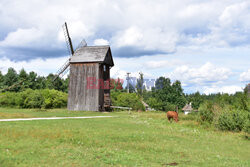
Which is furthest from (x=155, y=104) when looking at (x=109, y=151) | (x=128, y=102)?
(x=109, y=151)

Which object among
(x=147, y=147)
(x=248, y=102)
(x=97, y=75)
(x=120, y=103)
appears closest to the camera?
(x=147, y=147)

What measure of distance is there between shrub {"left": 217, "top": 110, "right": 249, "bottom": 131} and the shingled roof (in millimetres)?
25533

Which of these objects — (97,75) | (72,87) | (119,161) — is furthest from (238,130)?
(72,87)

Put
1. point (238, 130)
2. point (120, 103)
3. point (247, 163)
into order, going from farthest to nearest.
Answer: point (120, 103) → point (238, 130) → point (247, 163)

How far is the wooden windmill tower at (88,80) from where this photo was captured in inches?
1635

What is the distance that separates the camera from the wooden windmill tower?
41.5m

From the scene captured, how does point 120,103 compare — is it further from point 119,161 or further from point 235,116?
point 119,161

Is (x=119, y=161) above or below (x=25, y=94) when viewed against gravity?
below

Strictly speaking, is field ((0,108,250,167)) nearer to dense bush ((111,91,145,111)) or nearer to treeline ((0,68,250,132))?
treeline ((0,68,250,132))

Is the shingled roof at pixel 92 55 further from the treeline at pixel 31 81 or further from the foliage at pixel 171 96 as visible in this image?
the foliage at pixel 171 96

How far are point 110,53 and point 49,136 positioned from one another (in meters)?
34.3

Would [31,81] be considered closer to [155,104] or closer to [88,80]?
[88,80]

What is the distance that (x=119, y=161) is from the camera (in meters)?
9.48

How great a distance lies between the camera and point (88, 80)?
138 ft
